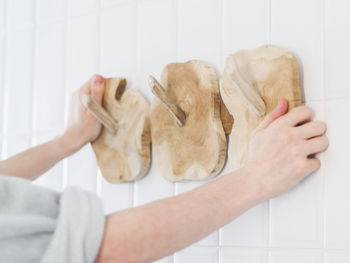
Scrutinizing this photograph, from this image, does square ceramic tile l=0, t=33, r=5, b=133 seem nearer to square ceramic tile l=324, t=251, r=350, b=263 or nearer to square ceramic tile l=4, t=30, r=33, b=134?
square ceramic tile l=4, t=30, r=33, b=134

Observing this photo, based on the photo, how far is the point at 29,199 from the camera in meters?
0.66

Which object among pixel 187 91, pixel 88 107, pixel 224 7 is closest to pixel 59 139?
pixel 88 107

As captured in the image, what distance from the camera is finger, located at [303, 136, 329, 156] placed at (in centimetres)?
81

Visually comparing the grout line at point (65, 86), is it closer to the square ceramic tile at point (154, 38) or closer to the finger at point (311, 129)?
the square ceramic tile at point (154, 38)

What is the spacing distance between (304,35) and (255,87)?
0.11 meters

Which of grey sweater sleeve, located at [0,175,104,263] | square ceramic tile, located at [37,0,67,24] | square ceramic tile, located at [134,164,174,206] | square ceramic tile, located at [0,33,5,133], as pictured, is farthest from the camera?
square ceramic tile, located at [0,33,5,133]

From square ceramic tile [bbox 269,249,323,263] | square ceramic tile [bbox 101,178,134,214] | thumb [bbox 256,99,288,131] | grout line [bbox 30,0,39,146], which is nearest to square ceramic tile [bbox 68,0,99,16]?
grout line [bbox 30,0,39,146]

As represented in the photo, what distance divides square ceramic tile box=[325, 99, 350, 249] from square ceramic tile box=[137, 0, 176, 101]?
0.33 meters

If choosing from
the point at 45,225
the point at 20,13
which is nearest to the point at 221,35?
the point at 45,225

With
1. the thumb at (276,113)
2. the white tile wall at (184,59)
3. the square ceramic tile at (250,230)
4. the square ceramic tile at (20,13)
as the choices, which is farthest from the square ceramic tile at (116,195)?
the square ceramic tile at (20,13)

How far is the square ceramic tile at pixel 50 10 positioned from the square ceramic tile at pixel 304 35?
20.7 inches

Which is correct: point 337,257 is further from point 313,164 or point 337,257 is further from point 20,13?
point 20,13

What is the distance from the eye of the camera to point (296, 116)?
822 mm

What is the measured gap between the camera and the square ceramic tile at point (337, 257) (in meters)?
0.80
